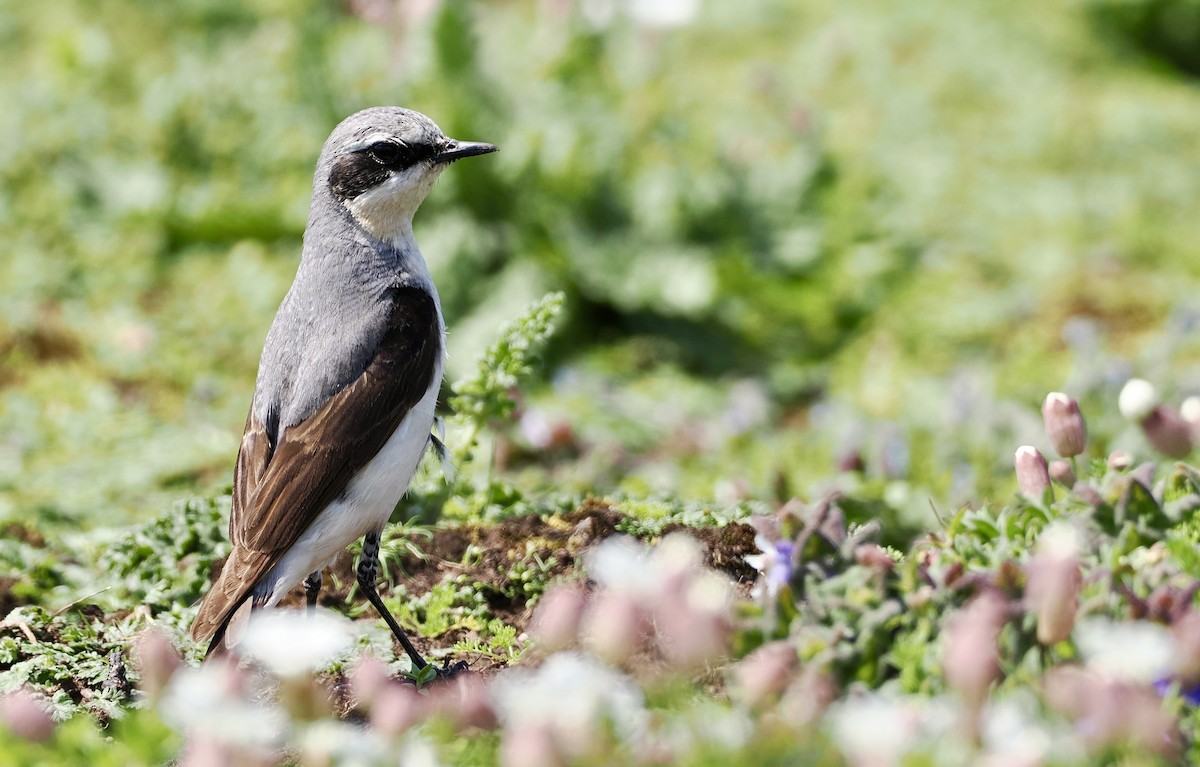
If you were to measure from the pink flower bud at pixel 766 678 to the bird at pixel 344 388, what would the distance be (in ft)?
4.14

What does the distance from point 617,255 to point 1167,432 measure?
3.82m

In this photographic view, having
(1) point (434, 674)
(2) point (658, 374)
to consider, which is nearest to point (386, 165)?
(1) point (434, 674)

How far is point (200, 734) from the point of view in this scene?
212 cm

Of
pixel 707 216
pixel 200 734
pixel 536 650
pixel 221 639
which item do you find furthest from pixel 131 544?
pixel 707 216

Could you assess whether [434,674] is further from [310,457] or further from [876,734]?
[876,734]

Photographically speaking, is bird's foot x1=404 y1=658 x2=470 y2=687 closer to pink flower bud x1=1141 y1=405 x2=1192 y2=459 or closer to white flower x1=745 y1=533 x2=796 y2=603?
white flower x1=745 y1=533 x2=796 y2=603

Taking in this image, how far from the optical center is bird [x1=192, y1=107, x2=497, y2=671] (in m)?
3.42

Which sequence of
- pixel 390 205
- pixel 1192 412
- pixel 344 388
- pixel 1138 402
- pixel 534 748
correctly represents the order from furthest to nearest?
pixel 390 205 < pixel 344 388 < pixel 1192 412 < pixel 1138 402 < pixel 534 748

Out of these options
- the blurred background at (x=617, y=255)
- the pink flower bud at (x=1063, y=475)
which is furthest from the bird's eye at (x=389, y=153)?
the pink flower bud at (x=1063, y=475)

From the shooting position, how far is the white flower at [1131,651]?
6.89 feet

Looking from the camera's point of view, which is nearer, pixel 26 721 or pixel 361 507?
pixel 26 721

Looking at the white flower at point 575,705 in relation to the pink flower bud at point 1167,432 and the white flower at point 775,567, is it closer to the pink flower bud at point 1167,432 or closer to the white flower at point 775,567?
the white flower at point 775,567

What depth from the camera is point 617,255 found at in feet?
22.6

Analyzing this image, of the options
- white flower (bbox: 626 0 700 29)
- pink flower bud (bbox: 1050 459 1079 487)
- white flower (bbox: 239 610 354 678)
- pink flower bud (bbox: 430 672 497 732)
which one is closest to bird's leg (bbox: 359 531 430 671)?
pink flower bud (bbox: 430 672 497 732)
